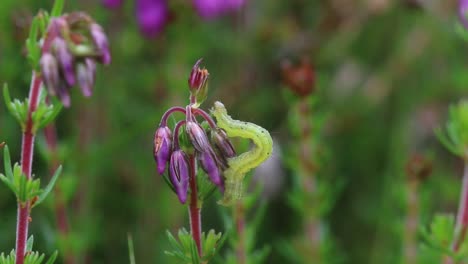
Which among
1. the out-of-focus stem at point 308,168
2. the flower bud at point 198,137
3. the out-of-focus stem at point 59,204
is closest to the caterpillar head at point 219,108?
the flower bud at point 198,137

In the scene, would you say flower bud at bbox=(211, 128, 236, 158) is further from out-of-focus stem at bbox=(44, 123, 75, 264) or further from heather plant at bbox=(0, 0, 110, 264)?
out-of-focus stem at bbox=(44, 123, 75, 264)

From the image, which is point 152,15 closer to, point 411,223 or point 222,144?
point 411,223

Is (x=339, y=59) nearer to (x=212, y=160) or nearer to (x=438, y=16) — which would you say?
(x=438, y=16)

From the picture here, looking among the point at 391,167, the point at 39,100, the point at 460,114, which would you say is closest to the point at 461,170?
the point at 391,167

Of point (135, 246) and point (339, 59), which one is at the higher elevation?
point (339, 59)

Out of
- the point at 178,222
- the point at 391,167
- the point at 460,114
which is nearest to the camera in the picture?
the point at 460,114

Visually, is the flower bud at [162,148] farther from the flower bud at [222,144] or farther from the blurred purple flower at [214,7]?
the blurred purple flower at [214,7]
